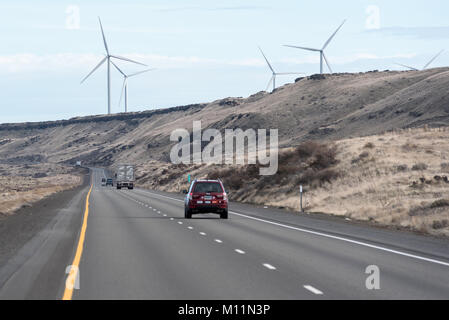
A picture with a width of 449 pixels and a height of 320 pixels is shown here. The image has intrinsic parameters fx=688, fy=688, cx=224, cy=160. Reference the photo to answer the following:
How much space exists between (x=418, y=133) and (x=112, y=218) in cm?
3718

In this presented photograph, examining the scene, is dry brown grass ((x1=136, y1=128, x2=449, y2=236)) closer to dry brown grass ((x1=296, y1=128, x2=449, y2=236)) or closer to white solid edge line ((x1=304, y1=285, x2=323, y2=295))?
dry brown grass ((x1=296, y1=128, x2=449, y2=236))

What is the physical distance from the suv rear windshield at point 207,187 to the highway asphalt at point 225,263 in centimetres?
580

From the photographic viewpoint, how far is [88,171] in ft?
525

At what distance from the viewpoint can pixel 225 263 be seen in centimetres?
1384

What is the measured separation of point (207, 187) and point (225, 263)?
16.0 m

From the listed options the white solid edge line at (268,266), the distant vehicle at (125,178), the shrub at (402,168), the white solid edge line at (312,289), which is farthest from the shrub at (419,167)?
the distant vehicle at (125,178)

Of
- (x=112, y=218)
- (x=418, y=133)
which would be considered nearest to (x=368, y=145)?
(x=418, y=133)

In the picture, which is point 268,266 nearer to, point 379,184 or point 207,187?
point 207,187

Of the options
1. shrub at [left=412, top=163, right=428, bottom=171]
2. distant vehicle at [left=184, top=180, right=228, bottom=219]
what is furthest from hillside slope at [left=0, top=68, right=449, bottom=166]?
distant vehicle at [left=184, top=180, right=228, bottom=219]

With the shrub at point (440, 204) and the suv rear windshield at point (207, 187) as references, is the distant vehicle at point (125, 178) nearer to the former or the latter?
the suv rear windshield at point (207, 187)

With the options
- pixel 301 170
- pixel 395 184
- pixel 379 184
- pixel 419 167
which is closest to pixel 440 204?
pixel 395 184

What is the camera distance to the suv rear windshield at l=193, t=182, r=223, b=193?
96.4 feet

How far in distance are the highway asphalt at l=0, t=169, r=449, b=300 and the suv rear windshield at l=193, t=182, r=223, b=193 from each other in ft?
19.0

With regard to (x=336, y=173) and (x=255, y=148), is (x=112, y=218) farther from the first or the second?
(x=255, y=148)
